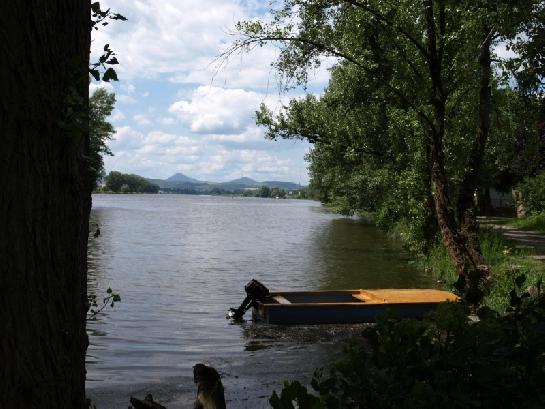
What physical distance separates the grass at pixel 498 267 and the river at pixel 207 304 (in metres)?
0.86

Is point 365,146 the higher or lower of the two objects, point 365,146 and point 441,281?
the higher

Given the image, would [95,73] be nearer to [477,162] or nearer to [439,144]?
[439,144]

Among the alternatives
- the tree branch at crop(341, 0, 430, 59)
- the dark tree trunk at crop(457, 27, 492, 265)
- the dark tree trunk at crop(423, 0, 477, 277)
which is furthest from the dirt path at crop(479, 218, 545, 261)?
the tree branch at crop(341, 0, 430, 59)

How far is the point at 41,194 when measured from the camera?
2.60m

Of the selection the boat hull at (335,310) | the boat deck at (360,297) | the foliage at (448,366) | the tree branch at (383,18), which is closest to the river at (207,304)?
the boat hull at (335,310)

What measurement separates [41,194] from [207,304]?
15.0m

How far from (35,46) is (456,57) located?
14.6 m

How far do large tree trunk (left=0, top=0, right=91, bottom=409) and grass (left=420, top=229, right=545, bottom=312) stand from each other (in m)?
8.22

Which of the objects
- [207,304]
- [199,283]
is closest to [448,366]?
[207,304]

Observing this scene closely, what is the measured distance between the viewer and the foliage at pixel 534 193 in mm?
29625

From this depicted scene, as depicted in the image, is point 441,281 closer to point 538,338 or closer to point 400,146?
point 400,146

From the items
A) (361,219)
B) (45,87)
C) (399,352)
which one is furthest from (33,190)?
(361,219)

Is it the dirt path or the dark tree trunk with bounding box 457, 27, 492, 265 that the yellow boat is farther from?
the dirt path

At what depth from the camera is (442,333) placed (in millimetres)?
3287
